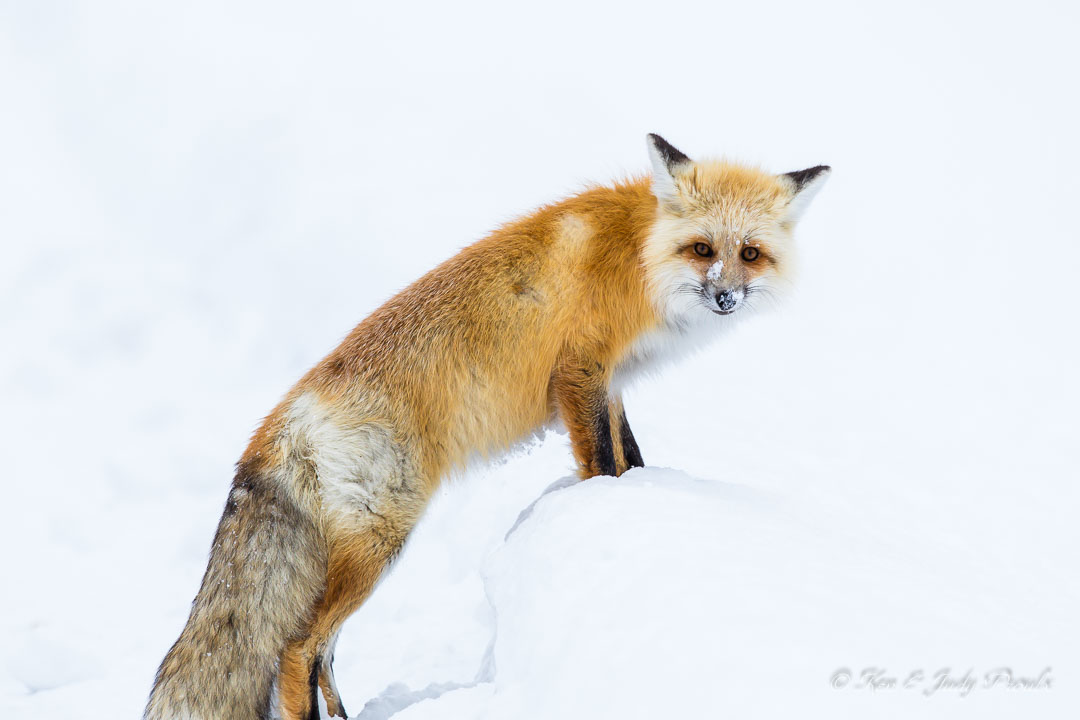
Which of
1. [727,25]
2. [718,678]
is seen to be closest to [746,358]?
[718,678]

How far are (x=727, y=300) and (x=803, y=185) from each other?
2.15 feet

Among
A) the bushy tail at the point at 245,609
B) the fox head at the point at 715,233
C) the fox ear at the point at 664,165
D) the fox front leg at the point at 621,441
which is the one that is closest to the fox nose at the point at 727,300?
the fox head at the point at 715,233

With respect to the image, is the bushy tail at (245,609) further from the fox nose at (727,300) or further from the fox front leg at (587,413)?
the fox nose at (727,300)

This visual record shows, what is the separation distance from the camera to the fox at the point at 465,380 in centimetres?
280

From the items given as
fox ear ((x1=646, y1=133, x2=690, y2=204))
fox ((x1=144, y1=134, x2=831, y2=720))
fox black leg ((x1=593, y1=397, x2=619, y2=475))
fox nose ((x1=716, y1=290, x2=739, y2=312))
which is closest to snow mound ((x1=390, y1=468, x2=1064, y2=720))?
fox black leg ((x1=593, y1=397, x2=619, y2=475))

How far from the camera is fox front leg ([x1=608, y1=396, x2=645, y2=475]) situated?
11.2 feet

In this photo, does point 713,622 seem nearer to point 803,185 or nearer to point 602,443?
point 602,443

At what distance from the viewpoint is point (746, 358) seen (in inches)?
283

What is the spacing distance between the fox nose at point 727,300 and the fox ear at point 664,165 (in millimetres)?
457

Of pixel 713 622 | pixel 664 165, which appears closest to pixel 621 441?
pixel 664 165

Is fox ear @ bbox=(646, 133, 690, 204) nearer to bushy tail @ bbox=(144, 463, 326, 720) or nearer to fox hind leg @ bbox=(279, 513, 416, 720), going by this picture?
fox hind leg @ bbox=(279, 513, 416, 720)

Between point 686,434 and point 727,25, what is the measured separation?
8879 millimetres

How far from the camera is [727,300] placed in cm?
295

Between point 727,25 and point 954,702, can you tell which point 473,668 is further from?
point 727,25
